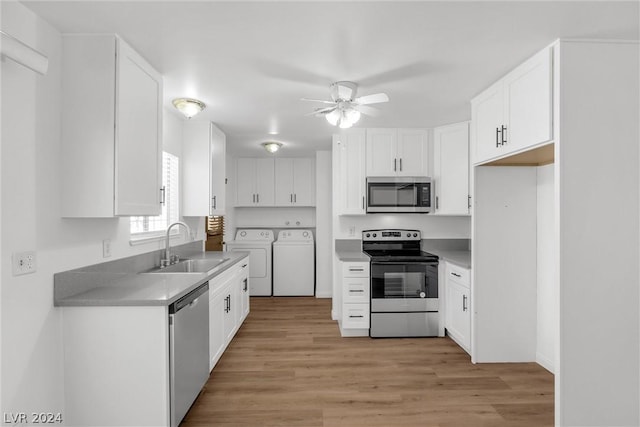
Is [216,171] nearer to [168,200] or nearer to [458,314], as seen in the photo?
[168,200]

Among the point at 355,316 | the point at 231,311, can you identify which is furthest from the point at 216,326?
the point at 355,316

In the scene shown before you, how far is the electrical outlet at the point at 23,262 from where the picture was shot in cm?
154

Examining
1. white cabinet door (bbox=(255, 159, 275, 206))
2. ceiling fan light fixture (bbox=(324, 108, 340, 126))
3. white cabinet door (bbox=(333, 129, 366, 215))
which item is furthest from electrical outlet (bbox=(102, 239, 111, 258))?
white cabinet door (bbox=(255, 159, 275, 206))

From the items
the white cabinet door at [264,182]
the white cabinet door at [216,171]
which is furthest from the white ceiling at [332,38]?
the white cabinet door at [264,182]

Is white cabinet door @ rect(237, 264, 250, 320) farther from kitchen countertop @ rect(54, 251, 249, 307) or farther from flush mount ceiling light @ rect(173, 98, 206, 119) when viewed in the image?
flush mount ceiling light @ rect(173, 98, 206, 119)

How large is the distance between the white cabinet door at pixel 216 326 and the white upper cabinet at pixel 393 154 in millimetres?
2162

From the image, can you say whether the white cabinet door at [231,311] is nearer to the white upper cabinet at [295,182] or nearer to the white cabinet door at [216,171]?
the white cabinet door at [216,171]

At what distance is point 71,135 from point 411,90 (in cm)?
232

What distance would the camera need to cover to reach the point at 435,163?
392 cm

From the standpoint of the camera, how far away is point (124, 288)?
210 centimetres

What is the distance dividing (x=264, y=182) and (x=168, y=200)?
2.52 meters

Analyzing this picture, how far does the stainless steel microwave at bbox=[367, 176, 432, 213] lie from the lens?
3.87 meters

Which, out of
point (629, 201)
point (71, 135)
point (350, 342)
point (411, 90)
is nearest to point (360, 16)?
point (411, 90)

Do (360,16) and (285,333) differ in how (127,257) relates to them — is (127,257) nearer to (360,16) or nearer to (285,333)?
(285,333)
